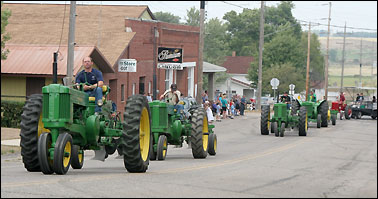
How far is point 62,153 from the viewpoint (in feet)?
40.2

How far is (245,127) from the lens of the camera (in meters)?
39.3

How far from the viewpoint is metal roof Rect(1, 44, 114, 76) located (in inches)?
1383

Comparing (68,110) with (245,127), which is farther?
(245,127)

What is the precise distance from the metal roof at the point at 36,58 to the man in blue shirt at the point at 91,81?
2010 centimetres

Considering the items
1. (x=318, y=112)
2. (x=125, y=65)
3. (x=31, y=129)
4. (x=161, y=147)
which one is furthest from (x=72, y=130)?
(x=125, y=65)

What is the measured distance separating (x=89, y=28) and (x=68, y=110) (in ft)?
110

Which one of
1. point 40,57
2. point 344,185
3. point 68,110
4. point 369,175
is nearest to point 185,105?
point 68,110

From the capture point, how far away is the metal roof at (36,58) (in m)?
35.1

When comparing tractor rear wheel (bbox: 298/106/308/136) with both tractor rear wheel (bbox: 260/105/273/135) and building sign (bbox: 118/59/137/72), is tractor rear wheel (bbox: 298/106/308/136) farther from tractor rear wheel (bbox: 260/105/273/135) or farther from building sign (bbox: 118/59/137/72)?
building sign (bbox: 118/59/137/72)

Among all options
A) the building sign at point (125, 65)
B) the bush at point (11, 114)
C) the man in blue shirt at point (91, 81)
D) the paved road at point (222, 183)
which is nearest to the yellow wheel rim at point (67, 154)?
the paved road at point (222, 183)

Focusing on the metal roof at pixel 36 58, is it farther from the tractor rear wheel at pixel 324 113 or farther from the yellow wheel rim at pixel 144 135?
the yellow wheel rim at pixel 144 135

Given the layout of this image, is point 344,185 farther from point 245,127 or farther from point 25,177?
point 245,127

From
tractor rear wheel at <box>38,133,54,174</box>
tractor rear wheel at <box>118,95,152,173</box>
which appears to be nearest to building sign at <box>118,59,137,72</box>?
tractor rear wheel at <box>118,95,152,173</box>

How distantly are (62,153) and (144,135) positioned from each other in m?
2.64
